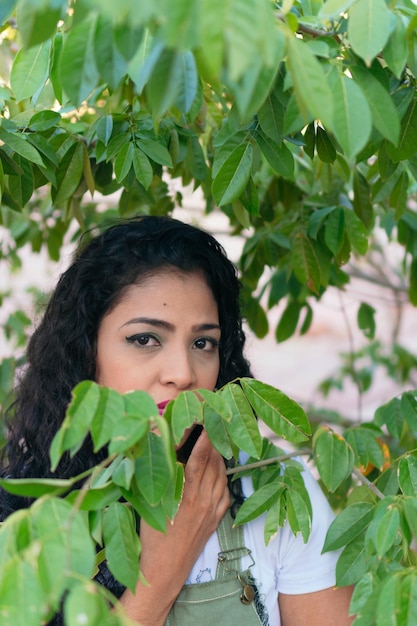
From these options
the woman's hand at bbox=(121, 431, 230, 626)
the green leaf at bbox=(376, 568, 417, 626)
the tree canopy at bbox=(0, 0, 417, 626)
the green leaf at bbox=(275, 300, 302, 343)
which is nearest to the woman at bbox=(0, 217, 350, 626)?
the woman's hand at bbox=(121, 431, 230, 626)

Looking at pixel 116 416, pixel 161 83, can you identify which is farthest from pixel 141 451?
pixel 161 83

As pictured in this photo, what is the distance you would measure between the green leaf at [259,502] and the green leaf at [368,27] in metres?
0.73

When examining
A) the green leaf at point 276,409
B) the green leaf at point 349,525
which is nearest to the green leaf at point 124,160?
the green leaf at point 276,409

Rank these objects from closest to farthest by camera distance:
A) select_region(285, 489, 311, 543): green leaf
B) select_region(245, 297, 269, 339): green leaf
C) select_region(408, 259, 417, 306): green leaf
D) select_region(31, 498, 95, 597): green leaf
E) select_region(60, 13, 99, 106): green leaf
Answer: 1. select_region(31, 498, 95, 597): green leaf
2. select_region(60, 13, 99, 106): green leaf
3. select_region(285, 489, 311, 543): green leaf
4. select_region(408, 259, 417, 306): green leaf
5. select_region(245, 297, 269, 339): green leaf

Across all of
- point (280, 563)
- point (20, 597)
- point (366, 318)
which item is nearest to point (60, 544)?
point (20, 597)

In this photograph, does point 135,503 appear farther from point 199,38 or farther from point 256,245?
point 256,245

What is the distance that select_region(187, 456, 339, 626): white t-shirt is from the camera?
1686 mm

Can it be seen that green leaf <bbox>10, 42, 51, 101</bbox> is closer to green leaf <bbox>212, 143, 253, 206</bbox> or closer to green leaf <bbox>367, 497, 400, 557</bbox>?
green leaf <bbox>212, 143, 253, 206</bbox>

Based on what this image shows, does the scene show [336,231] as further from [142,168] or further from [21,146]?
[21,146]

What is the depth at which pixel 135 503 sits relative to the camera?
3.45ft

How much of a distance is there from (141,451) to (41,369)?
3.44ft

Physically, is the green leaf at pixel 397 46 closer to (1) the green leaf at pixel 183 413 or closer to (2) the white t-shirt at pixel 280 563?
(1) the green leaf at pixel 183 413

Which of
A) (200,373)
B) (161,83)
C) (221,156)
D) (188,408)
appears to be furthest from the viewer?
(200,373)

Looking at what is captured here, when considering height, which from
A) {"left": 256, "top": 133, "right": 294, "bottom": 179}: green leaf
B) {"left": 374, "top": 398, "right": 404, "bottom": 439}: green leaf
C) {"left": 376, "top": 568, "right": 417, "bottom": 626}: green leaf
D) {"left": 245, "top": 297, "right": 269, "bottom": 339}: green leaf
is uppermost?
{"left": 256, "top": 133, "right": 294, "bottom": 179}: green leaf
